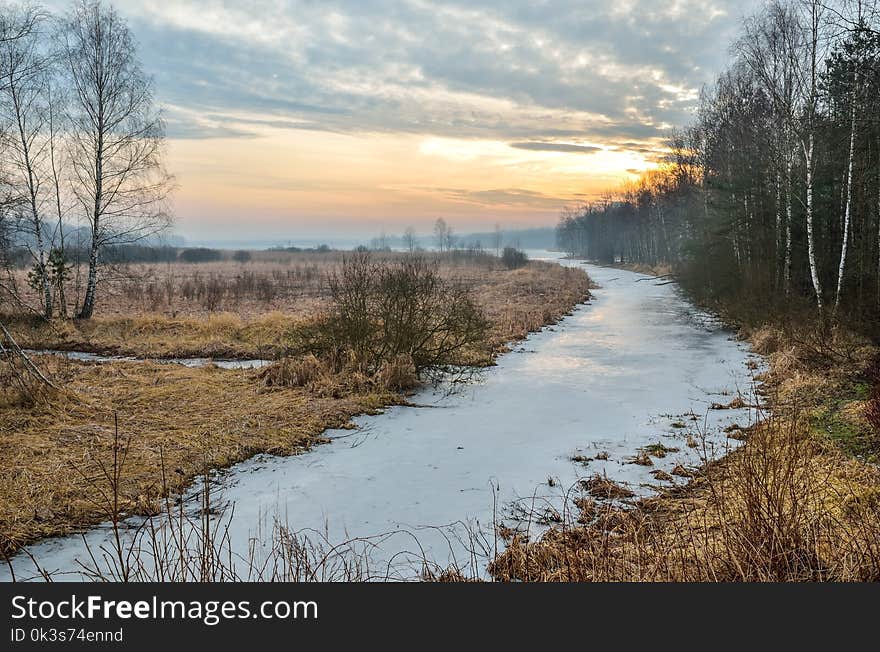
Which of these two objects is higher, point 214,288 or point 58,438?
point 214,288

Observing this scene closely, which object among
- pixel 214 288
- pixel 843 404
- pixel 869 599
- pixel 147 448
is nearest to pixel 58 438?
pixel 147 448

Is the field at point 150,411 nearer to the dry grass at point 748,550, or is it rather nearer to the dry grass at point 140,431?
the dry grass at point 140,431

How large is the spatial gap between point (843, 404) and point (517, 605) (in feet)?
27.7

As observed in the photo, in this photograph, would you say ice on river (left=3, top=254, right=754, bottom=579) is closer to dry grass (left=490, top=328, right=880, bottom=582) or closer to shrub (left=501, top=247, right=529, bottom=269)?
dry grass (left=490, top=328, right=880, bottom=582)

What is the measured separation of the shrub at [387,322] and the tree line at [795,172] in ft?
26.9

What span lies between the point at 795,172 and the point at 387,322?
14.0 meters

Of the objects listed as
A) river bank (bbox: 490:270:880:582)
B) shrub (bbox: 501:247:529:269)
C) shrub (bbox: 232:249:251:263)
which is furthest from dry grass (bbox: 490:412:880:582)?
shrub (bbox: 232:249:251:263)

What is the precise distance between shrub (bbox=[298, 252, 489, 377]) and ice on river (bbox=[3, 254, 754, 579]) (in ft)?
4.12

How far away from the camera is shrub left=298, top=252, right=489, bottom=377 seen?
12.0m

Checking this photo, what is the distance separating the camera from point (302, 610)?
9.25 ft

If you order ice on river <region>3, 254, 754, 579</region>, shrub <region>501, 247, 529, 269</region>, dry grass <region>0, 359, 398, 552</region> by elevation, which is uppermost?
shrub <region>501, 247, 529, 269</region>

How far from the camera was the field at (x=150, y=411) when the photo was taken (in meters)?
6.07

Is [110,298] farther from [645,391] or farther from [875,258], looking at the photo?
[875,258]

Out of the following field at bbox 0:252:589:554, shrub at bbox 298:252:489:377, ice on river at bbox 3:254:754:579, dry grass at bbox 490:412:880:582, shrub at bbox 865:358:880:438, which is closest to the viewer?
dry grass at bbox 490:412:880:582
